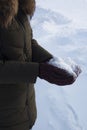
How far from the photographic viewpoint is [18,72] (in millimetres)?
1276

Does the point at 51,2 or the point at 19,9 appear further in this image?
the point at 51,2

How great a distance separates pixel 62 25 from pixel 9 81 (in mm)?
3128

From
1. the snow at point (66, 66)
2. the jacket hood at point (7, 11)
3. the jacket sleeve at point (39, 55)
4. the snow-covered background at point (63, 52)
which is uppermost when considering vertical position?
the jacket hood at point (7, 11)

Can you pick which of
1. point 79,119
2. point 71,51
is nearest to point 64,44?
point 71,51

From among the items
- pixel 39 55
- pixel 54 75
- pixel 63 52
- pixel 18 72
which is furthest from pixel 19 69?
pixel 63 52

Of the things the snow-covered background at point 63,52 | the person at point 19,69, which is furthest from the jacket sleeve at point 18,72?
the snow-covered background at point 63,52

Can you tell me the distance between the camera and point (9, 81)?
4.25 feet

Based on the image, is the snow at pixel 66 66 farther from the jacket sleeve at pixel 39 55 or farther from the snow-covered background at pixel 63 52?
the snow-covered background at pixel 63 52

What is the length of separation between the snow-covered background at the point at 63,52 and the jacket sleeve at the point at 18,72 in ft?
3.69

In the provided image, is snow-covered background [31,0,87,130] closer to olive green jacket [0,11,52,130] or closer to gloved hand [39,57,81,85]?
olive green jacket [0,11,52,130]

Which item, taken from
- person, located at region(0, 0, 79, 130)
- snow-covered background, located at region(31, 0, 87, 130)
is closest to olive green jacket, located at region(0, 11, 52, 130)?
person, located at region(0, 0, 79, 130)

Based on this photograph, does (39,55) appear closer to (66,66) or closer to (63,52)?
(66,66)

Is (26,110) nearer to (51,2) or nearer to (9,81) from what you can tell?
(9,81)

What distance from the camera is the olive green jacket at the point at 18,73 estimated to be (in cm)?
128
